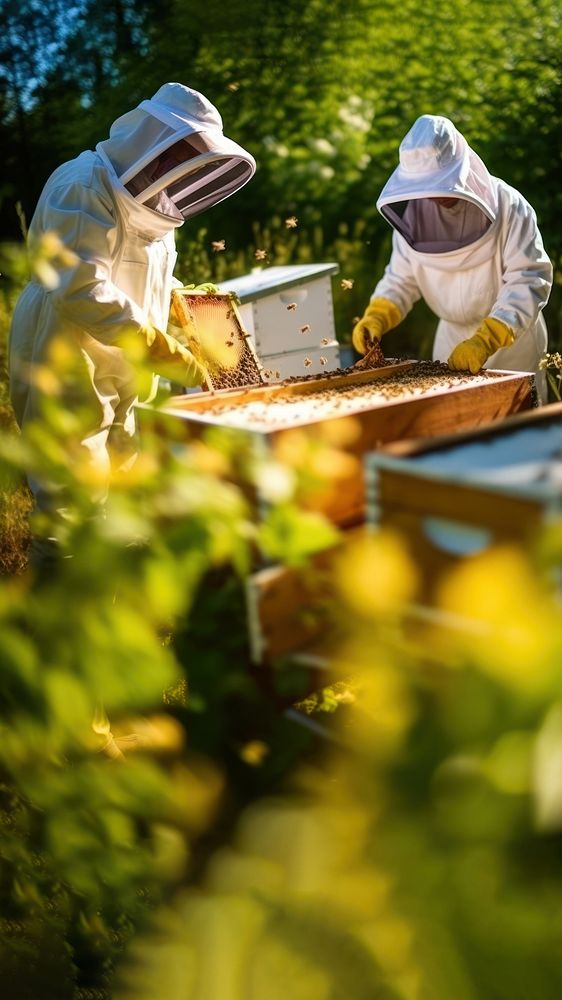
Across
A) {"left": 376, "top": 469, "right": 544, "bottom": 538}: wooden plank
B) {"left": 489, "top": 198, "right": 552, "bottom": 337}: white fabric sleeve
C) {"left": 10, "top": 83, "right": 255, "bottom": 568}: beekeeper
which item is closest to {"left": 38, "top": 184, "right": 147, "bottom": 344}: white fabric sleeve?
{"left": 10, "top": 83, "right": 255, "bottom": 568}: beekeeper

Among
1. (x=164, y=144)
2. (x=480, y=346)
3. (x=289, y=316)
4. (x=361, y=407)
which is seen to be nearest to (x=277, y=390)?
(x=361, y=407)

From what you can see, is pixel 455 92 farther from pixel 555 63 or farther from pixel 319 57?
pixel 319 57

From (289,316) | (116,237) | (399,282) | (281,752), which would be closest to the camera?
(281,752)

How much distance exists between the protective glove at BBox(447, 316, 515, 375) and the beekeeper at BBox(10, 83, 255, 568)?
85cm

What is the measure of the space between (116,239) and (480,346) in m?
1.33

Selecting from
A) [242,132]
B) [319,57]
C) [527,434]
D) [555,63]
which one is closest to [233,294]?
[527,434]

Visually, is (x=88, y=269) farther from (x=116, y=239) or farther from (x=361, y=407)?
(x=361, y=407)

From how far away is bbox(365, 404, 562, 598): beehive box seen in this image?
3.68 feet

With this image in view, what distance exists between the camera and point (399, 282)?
13.7 ft

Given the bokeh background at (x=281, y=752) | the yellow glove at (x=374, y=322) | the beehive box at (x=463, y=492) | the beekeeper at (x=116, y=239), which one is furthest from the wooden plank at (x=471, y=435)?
the yellow glove at (x=374, y=322)

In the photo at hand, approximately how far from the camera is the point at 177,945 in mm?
961

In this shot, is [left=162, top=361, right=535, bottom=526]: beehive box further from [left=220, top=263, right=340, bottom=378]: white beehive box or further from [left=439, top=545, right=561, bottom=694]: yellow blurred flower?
[left=220, top=263, right=340, bottom=378]: white beehive box

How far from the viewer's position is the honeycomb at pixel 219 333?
2859 mm

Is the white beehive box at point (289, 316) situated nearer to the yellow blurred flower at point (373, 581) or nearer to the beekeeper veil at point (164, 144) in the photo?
the beekeeper veil at point (164, 144)
